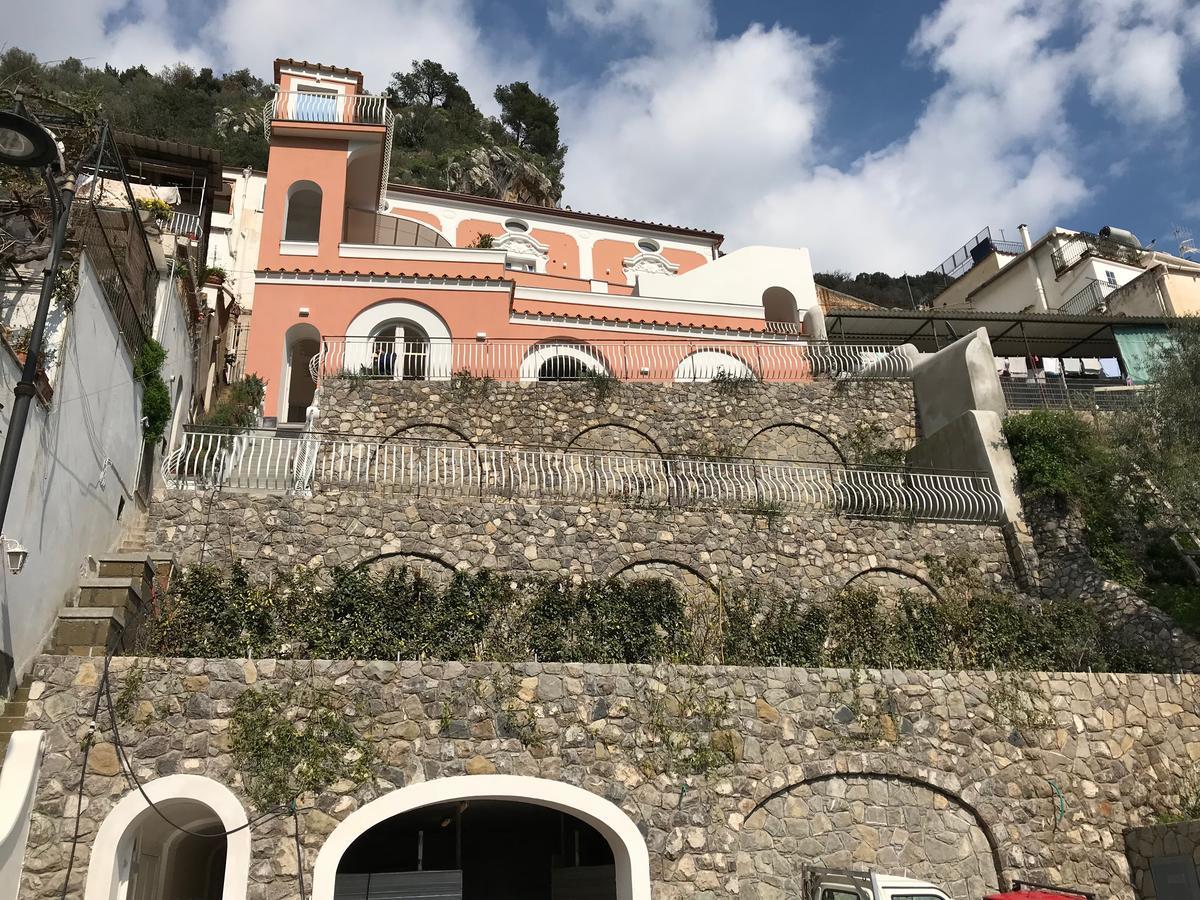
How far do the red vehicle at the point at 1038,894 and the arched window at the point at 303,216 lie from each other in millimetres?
20454

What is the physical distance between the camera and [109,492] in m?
11.3

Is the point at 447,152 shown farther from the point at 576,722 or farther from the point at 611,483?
the point at 576,722

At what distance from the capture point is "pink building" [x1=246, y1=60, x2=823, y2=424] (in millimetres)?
19734

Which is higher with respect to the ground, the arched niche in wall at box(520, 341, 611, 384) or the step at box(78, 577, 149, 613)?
the arched niche in wall at box(520, 341, 611, 384)

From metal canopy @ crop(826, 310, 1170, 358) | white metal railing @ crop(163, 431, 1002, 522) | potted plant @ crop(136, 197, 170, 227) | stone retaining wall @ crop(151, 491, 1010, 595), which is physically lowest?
stone retaining wall @ crop(151, 491, 1010, 595)

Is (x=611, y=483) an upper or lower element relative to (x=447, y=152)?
lower

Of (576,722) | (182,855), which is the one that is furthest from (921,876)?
(182,855)

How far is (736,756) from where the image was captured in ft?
32.0

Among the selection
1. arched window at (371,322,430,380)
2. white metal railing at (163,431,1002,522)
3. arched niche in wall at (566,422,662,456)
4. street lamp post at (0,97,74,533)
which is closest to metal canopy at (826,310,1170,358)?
arched niche in wall at (566,422,662,456)

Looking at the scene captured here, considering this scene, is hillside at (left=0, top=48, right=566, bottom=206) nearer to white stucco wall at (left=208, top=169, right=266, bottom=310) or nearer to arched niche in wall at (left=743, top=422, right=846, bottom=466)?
white stucco wall at (left=208, top=169, right=266, bottom=310)

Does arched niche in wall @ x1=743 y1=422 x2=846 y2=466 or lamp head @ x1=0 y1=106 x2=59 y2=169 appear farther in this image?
arched niche in wall @ x1=743 y1=422 x2=846 y2=466

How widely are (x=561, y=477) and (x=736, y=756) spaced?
234 inches

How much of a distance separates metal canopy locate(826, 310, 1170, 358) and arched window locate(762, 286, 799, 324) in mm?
1996

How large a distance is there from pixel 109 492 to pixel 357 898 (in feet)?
19.4
